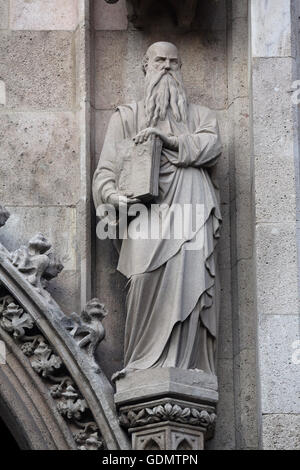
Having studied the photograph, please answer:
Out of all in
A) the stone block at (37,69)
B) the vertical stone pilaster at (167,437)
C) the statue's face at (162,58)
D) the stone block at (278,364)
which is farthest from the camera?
the stone block at (37,69)

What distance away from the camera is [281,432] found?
10953mm

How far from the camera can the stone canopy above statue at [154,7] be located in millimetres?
12109

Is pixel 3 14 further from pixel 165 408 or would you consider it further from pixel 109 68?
pixel 165 408

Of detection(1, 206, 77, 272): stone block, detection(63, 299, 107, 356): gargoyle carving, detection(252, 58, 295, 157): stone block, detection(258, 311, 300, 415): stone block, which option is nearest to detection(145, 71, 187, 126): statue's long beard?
detection(252, 58, 295, 157): stone block

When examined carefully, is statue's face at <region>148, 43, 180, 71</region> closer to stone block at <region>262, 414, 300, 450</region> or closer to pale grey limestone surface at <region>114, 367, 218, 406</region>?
pale grey limestone surface at <region>114, 367, 218, 406</region>

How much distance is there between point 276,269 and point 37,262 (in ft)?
4.25

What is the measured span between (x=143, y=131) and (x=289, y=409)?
1.75 meters

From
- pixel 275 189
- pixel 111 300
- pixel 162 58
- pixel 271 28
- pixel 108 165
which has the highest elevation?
pixel 271 28

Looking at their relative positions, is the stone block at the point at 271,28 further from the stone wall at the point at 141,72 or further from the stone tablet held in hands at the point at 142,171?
the stone tablet held in hands at the point at 142,171

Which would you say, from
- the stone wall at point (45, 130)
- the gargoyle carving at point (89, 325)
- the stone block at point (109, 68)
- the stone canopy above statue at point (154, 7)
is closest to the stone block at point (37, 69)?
the stone wall at point (45, 130)

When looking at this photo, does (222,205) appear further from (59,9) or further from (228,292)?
(59,9)

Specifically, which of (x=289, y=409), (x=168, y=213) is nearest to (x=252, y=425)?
(x=289, y=409)

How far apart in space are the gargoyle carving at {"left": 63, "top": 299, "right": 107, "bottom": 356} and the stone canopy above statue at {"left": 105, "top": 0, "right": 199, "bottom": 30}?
6.12ft

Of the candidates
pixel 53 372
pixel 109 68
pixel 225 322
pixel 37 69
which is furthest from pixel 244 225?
pixel 37 69
